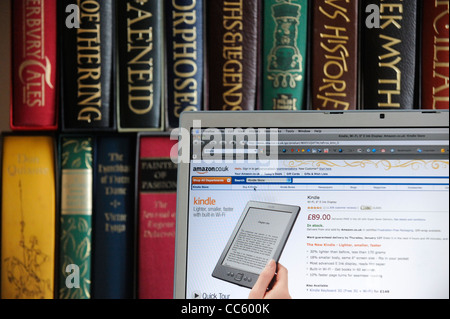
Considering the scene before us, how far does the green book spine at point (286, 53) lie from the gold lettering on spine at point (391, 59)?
10 centimetres

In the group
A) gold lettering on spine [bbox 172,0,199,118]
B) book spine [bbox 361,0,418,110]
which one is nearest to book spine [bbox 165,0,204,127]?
gold lettering on spine [bbox 172,0,199,118]

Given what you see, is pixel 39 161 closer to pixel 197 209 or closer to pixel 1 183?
pixel 1 183

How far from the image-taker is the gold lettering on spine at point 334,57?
0.62 meters

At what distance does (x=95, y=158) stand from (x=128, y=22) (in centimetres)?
19

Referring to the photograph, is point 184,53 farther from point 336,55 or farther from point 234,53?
point 336,55

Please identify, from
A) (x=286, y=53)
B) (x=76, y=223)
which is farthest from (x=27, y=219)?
(x=286, y=53)

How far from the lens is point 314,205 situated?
0.49 m

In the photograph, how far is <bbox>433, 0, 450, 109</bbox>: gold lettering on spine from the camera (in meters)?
0.61

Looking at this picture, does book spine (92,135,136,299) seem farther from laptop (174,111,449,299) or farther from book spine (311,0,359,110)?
book spine (311,0,359,110)

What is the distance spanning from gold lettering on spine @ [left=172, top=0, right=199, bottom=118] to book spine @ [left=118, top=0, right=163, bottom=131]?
20 millimetres

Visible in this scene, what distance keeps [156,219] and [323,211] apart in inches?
9.6

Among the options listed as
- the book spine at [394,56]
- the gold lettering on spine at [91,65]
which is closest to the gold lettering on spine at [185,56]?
the gold lettering on spine at [91,65]

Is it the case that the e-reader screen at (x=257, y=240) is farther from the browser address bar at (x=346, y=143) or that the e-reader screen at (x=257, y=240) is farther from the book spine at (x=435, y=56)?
the book spine at (x=435, y=56)
